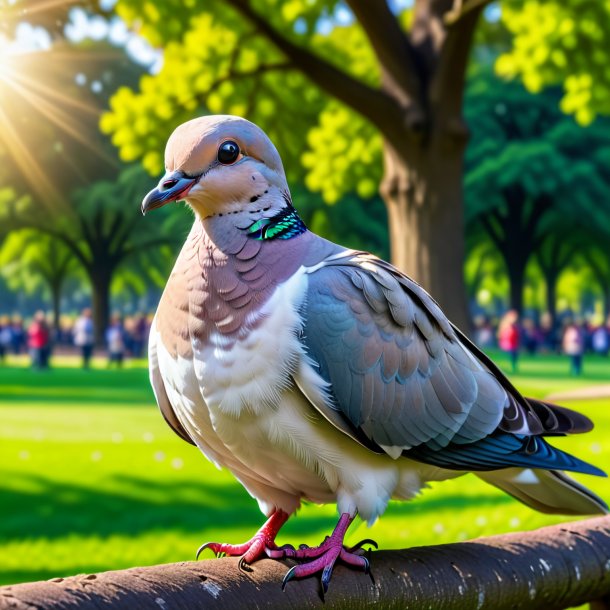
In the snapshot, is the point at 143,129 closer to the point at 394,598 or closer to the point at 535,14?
the point at 535,14

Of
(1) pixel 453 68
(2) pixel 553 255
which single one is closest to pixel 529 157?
(2) pixel 553 255

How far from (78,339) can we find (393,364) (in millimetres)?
24483

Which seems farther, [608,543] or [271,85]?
[271,85]

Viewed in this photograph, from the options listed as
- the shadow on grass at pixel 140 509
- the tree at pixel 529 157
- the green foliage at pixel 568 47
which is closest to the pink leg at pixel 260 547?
the shadow on grass at pixel 140 509

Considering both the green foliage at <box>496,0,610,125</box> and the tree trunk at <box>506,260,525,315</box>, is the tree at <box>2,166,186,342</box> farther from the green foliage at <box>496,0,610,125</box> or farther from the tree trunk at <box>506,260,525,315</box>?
the green foliage at <box>496,0,610,125</box>

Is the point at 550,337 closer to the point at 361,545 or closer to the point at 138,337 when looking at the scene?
the point at 138,337

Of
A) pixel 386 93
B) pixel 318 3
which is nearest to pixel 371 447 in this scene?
pixel 386 93

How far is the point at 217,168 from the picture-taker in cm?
207

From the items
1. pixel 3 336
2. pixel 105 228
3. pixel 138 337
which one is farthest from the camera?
pixel 105 228

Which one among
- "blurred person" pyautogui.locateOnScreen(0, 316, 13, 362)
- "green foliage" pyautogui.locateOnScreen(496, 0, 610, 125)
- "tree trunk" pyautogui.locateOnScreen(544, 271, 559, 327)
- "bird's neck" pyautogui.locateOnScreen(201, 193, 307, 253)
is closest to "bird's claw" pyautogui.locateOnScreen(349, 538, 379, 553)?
"bird's neck" pyautogui.locateOnScreen(201, 193, 307, 253)

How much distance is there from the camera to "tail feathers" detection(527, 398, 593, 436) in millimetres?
2547

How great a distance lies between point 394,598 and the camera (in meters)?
2.18

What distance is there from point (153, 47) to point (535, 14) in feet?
16.3

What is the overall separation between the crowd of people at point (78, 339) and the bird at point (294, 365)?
22998mm
